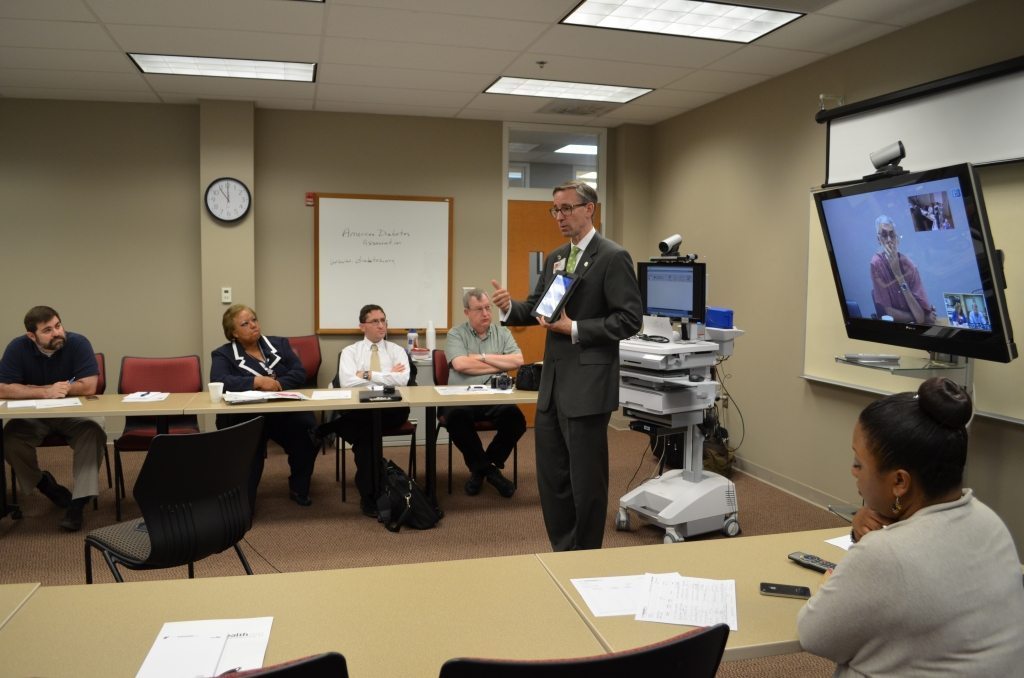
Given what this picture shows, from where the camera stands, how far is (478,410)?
4855 millimetres

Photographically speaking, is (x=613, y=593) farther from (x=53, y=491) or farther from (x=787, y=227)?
(x=53, y=491)

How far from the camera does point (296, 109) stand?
19.9 feet

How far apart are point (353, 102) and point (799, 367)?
3.88 m

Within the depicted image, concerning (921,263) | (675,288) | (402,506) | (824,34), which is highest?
(824,34)

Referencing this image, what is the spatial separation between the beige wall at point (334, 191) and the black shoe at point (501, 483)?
1844mm

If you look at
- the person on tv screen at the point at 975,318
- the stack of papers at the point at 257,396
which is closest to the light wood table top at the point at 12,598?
the stack of papers at the point at 257,396

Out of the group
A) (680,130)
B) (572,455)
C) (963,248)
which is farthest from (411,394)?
(680,130)

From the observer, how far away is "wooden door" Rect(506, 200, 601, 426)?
665 centimetres

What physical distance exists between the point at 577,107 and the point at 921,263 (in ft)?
11.4

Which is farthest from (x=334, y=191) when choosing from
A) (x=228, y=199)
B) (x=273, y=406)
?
(x=273, y=406)

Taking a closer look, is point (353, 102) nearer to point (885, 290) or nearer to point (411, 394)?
point (411, 394)

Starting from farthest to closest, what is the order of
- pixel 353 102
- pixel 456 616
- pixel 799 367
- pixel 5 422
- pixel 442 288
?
pixel 442 288 → pixel 353 102 → pixel 799 367 → pixel 5 422 → pixel 456 616

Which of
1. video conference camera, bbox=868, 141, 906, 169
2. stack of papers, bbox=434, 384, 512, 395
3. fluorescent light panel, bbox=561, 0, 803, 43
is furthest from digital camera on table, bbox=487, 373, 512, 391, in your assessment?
video conference camera, bbox=868, 141, 906, 169

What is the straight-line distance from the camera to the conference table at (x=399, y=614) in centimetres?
137
